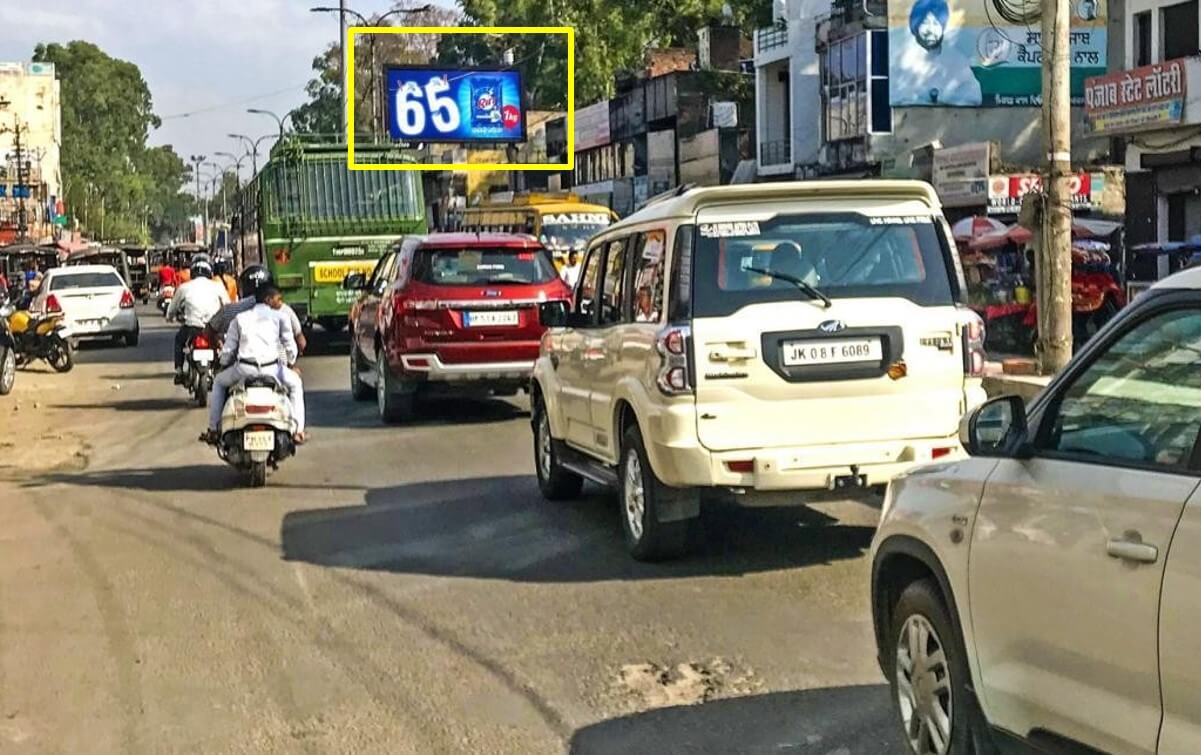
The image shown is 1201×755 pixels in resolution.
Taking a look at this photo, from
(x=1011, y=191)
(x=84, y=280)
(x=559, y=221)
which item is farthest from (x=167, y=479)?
(x=1011, y=191)

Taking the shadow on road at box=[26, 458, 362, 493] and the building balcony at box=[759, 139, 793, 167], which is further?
the building balcony at box=[759, 139, 793, 167]

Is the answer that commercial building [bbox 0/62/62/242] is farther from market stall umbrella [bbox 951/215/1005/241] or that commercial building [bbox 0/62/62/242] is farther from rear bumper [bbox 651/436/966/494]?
rear bumper [bbox 651/436/966/494]

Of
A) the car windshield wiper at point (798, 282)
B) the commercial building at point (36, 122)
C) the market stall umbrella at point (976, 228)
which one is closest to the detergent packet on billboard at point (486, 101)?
the market stall umbrella at point (976, 228)

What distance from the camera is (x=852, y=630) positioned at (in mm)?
6957

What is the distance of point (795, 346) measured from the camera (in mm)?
7840

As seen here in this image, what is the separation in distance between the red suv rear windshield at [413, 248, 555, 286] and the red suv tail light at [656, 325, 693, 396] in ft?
24.4

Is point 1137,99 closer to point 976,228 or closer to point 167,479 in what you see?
point 976,228

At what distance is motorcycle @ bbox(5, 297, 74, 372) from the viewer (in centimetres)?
2384

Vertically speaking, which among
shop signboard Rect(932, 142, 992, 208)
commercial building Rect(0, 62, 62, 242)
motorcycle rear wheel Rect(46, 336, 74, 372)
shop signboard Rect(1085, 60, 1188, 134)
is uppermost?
commercial building Rect(0, 62, 62, 242)

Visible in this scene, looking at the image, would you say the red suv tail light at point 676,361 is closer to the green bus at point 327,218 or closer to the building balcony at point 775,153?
the green bus at point 327,218

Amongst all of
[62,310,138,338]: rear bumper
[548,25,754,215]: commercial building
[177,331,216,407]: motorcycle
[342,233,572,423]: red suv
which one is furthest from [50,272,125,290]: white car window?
[548,25,754,215]: commercial building

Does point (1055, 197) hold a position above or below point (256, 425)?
above

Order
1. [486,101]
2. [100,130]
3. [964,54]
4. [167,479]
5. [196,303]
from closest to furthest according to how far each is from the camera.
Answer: [167,479], [196,303], [964,54], [486,101], [100,130]

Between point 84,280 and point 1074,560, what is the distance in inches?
1109
